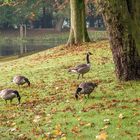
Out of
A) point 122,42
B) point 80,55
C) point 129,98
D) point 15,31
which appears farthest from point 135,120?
point 15,31

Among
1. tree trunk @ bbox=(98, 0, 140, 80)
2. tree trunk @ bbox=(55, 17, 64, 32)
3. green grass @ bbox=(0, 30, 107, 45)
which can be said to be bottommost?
green grass @ bbox=(0, 30, 107, 45)

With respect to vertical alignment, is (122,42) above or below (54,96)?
above

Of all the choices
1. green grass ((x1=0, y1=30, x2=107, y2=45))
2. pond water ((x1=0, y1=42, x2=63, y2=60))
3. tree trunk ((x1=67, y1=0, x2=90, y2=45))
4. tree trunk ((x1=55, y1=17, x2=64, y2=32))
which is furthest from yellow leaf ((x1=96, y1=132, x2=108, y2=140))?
tree trunk ((x1=55, y1=17, x2=64, y2=32))

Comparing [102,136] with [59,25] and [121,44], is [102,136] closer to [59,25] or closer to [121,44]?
[121,44]

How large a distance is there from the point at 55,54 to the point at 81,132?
19551 mm

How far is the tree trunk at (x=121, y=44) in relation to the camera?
14.7m

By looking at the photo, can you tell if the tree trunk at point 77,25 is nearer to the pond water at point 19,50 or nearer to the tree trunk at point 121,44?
the pond water at point 19,50

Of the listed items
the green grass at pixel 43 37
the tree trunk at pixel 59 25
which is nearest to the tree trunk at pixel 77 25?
the green grass at pixel 43 37

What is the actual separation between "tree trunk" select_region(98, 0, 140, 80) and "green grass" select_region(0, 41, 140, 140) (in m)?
0.40

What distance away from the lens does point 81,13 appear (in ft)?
109

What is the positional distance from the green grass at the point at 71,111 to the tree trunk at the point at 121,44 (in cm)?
40

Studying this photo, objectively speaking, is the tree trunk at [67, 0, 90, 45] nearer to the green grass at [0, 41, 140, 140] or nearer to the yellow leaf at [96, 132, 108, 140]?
the green grass at [0, 41, 140, 140]

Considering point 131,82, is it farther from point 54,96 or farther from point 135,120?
point 135,120

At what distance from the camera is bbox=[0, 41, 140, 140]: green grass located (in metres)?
10.6
